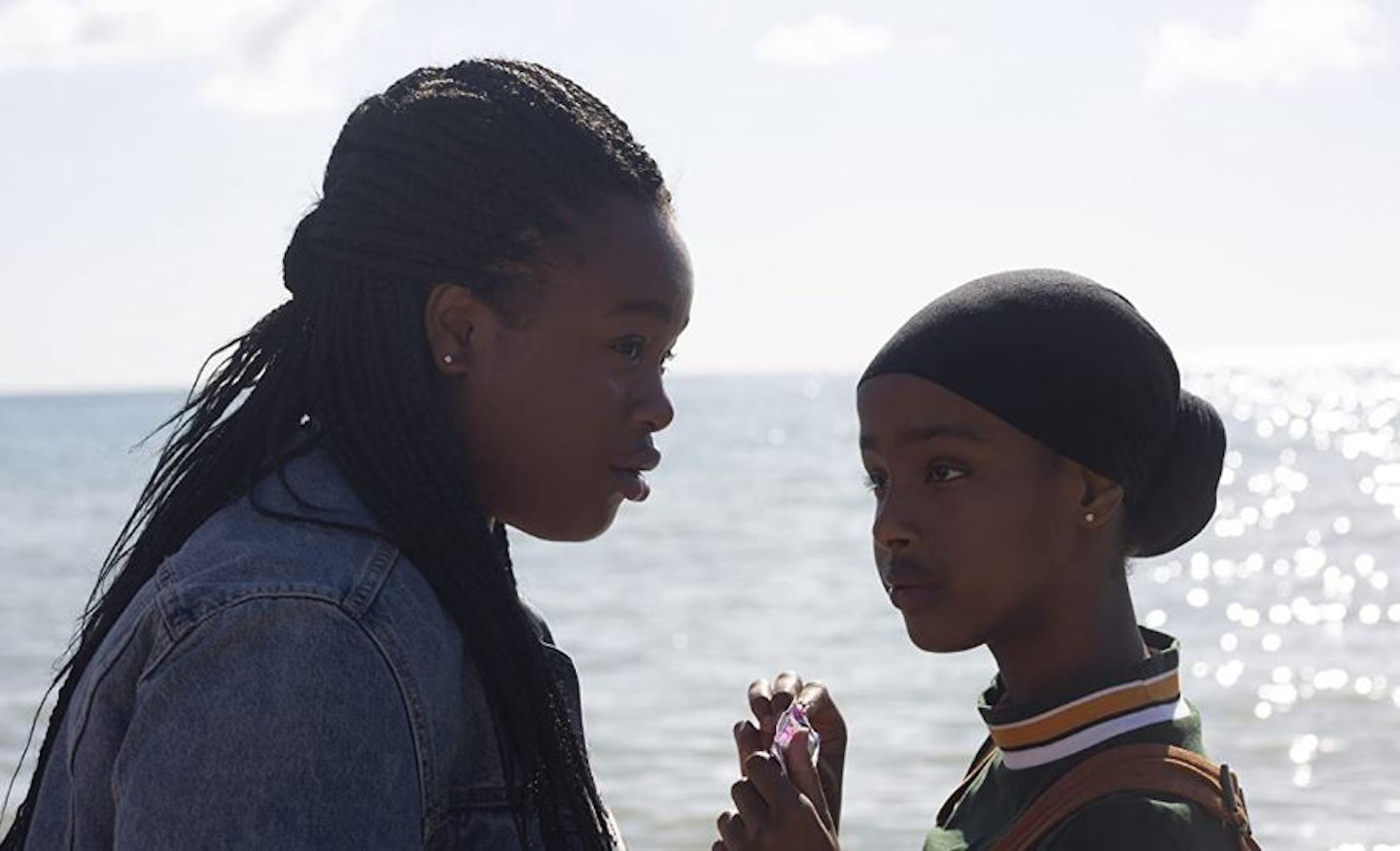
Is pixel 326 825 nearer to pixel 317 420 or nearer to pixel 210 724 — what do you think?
pixel 210 724

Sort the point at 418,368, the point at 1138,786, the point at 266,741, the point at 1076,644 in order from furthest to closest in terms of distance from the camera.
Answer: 1. the point at 1076,644
2. the point at 1138,786
3. the point at 418,368
4. the point at 266,741

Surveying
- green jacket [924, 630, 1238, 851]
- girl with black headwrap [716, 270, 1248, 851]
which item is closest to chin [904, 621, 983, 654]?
girl with black headwrap [716, 270, 1248, 851]

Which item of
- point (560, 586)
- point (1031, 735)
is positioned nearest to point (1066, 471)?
point (1031, 735)

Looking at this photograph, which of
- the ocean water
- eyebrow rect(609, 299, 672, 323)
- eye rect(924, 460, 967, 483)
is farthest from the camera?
the ocean water

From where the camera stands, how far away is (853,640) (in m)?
14.4

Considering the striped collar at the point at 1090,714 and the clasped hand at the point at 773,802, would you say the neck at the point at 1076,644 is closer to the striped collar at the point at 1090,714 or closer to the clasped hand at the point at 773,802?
the striped collar at the point at 1090,714

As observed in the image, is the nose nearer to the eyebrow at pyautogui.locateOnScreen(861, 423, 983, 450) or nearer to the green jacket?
the eyebrow at pyautogui.locateOnScreen(861, 423, 983, 450)

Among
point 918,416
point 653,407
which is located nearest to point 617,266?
point 653,407

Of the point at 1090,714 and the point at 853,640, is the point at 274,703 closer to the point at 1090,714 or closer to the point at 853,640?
the point at 1090,714

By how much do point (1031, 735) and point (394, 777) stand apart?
1.06m

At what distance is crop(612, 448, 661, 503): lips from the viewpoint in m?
2.43

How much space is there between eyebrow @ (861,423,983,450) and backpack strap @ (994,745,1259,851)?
463 millimetres

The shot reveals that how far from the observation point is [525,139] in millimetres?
2369

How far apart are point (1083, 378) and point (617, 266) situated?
0.73 meters
